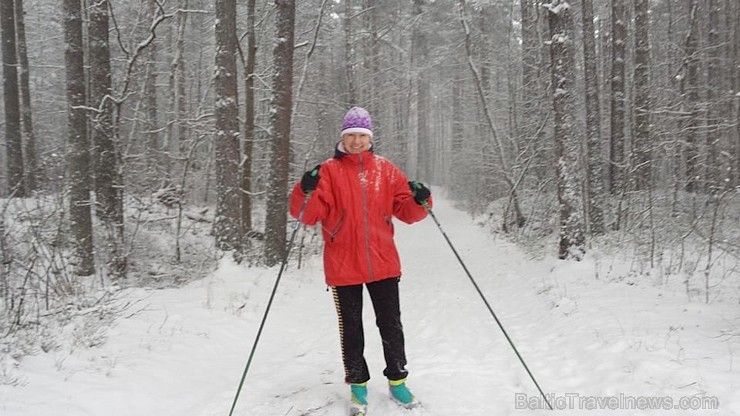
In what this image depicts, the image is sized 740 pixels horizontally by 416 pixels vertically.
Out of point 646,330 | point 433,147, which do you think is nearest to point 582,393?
point 646,330

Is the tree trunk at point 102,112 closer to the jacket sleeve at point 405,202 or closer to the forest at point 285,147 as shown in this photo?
the forest at point 285,147

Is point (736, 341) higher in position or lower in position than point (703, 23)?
lower

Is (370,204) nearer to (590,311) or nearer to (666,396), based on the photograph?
(666,396)

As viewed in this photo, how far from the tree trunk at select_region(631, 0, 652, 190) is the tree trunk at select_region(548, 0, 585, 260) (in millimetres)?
2591

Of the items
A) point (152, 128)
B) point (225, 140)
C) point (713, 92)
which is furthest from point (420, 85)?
point (225, 140)

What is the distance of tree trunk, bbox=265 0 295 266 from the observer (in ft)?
29.7

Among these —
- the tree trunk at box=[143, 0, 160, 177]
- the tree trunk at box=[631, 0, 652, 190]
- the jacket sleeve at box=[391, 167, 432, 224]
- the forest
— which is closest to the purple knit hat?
the jacket sleeve at box=[391, 167, 432, 224]

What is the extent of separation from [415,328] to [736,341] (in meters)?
3.39

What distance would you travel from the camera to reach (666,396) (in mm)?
3623

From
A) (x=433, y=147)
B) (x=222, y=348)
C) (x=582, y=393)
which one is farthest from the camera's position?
(x=433, y=147)

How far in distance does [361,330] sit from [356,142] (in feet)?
4.89

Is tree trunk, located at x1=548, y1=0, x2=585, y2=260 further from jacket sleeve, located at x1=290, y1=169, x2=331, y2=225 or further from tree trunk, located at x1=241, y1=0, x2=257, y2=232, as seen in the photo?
tree trunk, located at x1=241, y1=0, x2=257, y2=232

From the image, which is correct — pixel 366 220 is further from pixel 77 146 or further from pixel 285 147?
pixel 77 146
